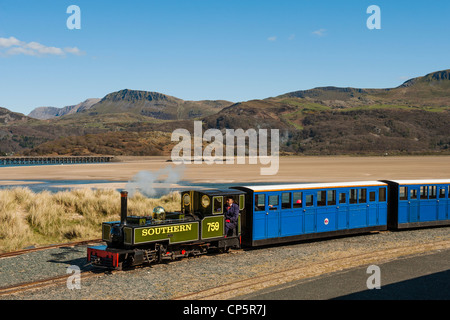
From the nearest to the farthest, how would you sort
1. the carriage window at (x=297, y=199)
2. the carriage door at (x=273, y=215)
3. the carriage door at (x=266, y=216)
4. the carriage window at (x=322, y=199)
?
1. the carriage door at (x=266, y=216)
2. the carriage door at (x=273, y=215)
3. the carriage window at (x=297, y=199)
4. the carriage window at (x=322, y=199)

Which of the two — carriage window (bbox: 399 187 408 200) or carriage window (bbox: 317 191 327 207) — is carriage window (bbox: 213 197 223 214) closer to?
carriage window (bbox: 317 191 327 207)

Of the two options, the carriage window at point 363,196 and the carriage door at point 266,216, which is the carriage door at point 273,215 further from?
the carriage window at point 363,196

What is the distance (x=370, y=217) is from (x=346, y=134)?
18464cm

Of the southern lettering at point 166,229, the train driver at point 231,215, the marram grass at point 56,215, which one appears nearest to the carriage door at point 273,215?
the train driver at point 231,215

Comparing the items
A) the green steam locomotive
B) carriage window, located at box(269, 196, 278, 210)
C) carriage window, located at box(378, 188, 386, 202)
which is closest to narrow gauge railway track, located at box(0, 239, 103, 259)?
the green steam locomotive

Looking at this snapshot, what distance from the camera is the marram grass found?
17.8m

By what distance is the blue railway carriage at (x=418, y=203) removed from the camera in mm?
19281

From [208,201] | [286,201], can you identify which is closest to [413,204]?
[286,201]

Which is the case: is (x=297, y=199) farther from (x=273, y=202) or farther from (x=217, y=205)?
Result: (x=217, y=205)

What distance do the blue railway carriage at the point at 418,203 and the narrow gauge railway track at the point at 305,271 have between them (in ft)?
9.12

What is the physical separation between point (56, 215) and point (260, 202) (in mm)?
10511

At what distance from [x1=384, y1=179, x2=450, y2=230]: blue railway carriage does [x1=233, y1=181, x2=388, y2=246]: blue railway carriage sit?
58cm

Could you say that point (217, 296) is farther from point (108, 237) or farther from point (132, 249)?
point (108, 237)
